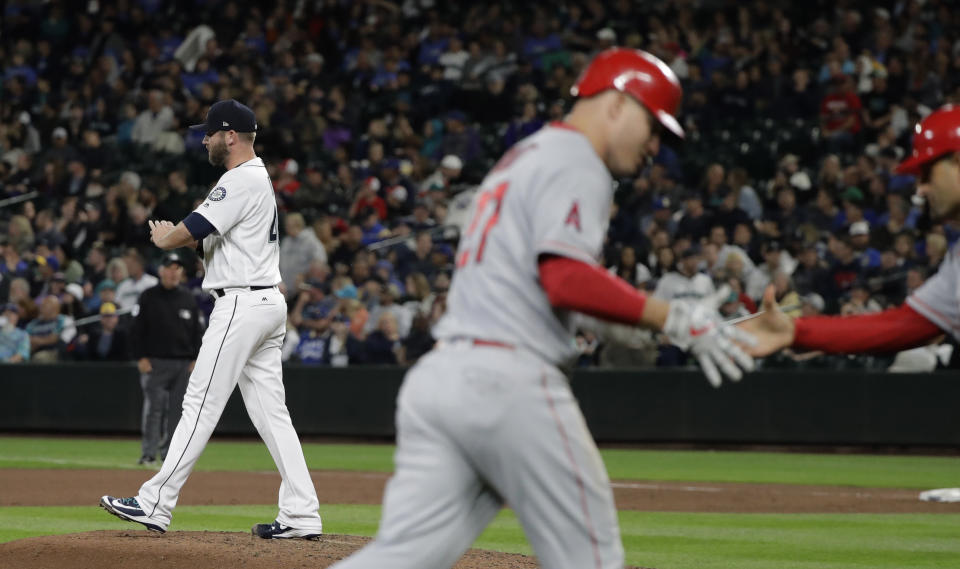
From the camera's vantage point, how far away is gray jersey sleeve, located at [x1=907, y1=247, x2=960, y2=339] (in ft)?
15.0

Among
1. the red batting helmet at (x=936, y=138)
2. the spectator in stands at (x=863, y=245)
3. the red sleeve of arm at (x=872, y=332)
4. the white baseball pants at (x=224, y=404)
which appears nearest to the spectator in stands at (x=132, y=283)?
the spectator in stands at (x=863, y=245)

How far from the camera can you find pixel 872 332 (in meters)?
4.70

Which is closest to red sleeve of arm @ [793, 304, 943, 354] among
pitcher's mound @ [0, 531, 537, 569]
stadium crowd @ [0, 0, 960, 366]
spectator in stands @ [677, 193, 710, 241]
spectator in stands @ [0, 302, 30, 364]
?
pitcher's mound @ [0, 531, 537, 569]

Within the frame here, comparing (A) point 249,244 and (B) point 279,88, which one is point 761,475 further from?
(B) point 279,88

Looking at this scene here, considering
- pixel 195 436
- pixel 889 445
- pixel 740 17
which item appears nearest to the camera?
pixel 195 436

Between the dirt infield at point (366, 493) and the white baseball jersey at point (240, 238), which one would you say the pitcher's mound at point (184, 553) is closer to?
the white baseball jersey at point (240, 238)

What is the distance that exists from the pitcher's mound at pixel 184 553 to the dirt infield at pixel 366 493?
3.65 meters

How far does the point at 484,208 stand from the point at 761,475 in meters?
11.0

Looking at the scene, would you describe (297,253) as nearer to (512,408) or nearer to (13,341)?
(13,341)

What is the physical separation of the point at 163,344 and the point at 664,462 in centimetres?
566

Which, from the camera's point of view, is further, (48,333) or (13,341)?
(48,333)

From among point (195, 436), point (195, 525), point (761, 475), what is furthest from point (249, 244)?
point (761, 475)

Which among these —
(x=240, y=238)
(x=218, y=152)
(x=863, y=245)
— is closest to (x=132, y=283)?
(x=863, y=245)

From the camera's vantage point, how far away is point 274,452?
7.38 meters
